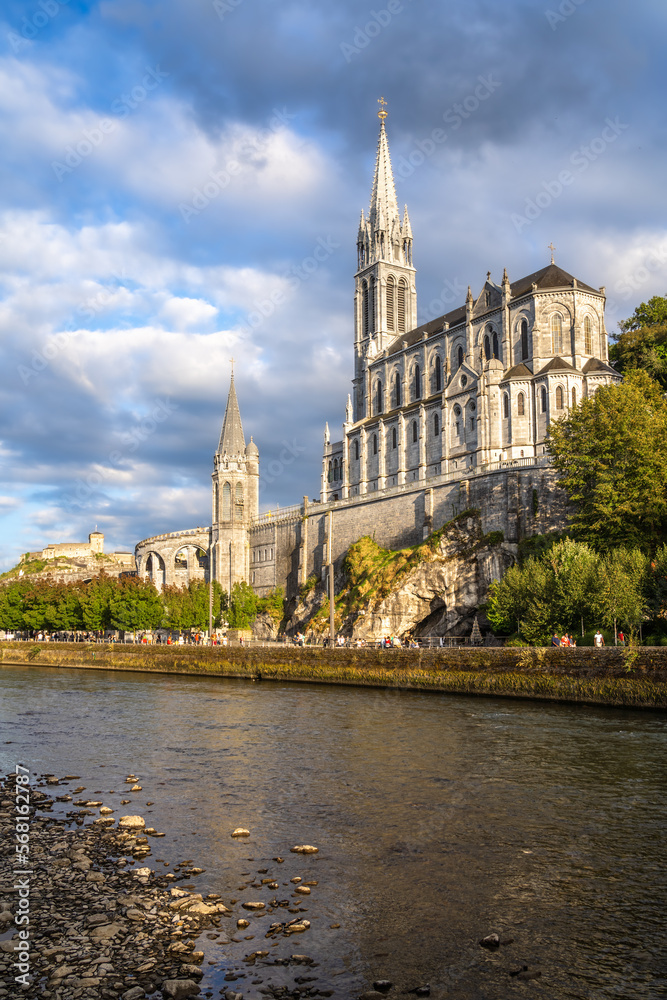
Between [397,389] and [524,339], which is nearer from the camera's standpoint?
[524,339]

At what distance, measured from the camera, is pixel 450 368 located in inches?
2751

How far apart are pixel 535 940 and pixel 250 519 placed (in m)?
68.9

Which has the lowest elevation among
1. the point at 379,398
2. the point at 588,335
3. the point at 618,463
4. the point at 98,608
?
the point at 98,608

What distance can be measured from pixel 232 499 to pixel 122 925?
68518 millimetres

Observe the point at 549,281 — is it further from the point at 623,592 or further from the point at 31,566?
the point at 31,566

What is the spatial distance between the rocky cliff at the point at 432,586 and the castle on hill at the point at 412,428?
1.69m

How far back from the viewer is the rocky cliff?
44656 millimetres

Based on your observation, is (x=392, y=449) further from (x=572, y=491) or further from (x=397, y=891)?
(x=397, y=891)

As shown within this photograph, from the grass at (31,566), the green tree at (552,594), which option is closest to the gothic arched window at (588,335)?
the green tree at (552,594)

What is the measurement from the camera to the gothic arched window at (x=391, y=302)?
89.3m

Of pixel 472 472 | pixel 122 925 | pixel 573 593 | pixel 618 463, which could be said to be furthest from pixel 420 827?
pixel 472 472

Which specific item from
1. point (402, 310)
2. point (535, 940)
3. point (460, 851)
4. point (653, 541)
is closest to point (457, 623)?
point (653, 541)

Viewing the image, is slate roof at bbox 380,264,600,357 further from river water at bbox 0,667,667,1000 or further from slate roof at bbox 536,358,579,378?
river water at bbox 0,667,667,1000

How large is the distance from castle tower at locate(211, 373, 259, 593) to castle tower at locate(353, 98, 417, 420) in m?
14.6
